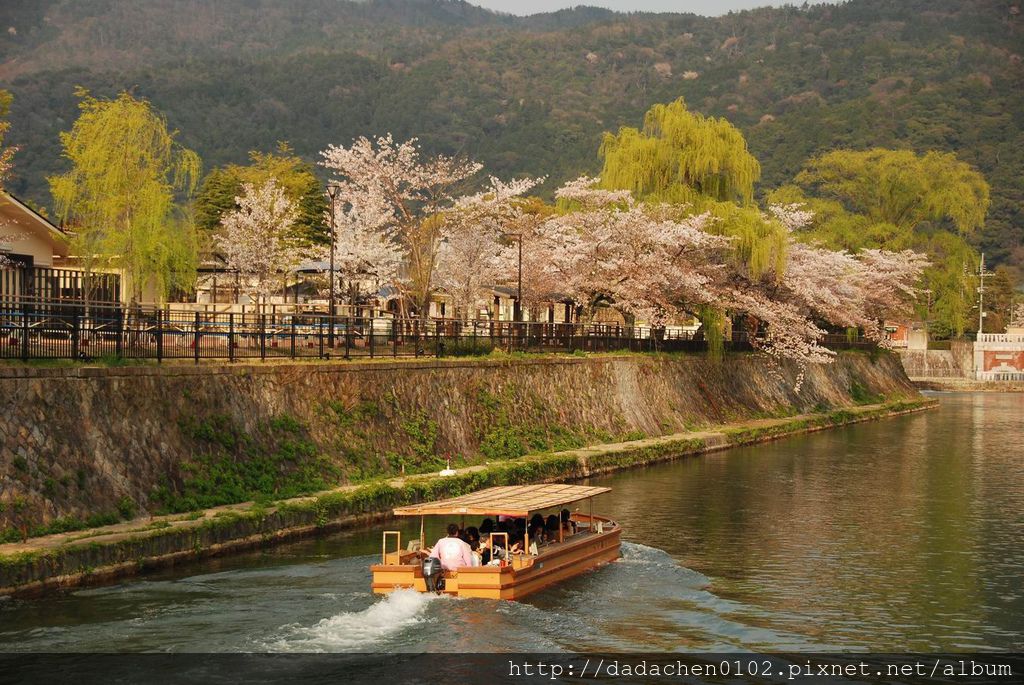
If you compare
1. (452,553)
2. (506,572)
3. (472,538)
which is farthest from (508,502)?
(506,572)

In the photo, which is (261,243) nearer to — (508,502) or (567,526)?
(567,526)

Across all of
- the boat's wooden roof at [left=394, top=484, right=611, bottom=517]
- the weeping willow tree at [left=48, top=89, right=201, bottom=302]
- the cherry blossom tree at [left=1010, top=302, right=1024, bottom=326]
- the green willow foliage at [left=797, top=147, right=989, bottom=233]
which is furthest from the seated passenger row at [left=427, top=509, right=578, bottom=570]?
the cherry blossom tree at [left=1010, top=302, right=1024, bottom=326]

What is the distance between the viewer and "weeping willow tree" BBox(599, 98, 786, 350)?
58188 mm

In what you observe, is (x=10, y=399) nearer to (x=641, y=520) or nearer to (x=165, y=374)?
(x=165, y=374)

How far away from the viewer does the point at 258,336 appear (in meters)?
33.7

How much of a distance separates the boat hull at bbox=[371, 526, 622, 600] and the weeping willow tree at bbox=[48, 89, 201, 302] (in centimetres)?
2781

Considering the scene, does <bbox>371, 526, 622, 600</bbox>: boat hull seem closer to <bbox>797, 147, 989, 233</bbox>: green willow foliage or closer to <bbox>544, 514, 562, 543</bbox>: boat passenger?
<bbox>544, 514, 562, 543</bbox>: boat passenger

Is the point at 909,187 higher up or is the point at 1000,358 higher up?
the point at 909,187

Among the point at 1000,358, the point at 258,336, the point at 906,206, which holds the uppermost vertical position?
the point at 906,206

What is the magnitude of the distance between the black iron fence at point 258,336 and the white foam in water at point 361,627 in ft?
34.0

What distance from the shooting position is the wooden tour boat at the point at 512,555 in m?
21.2

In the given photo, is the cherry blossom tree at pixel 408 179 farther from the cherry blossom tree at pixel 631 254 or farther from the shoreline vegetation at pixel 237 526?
the shoreline vegetation at pixel 237 526

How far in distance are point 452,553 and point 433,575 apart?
1.90ft

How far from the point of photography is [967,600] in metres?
22.6
